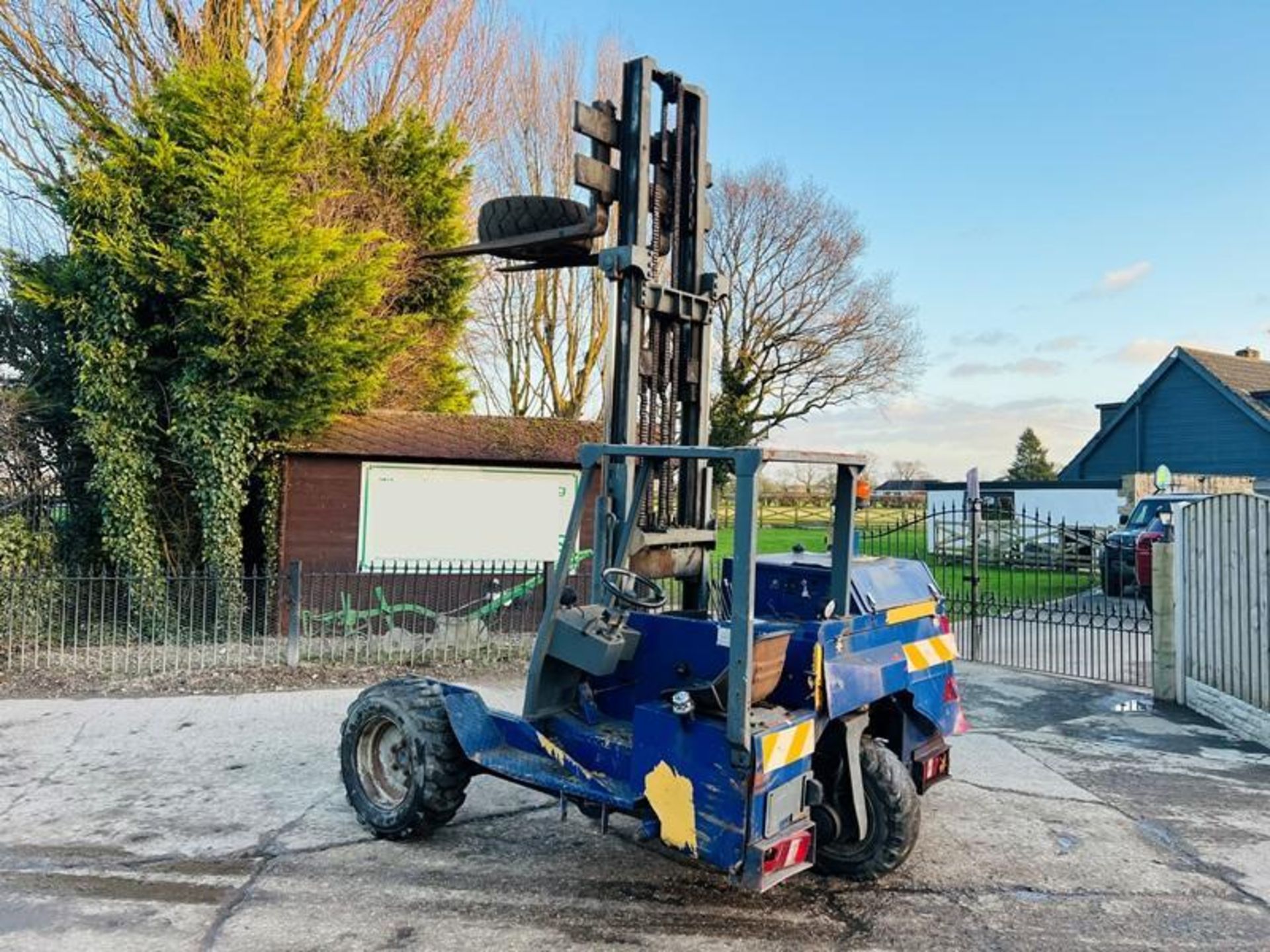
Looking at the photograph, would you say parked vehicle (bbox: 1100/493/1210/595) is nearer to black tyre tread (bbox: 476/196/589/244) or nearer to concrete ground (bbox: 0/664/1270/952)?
concrete ground (bbox: 0/664/1270/952)

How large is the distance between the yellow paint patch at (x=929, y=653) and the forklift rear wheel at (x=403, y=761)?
8.02 ft

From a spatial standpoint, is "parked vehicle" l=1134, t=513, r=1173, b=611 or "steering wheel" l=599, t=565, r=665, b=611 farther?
"parked vehicle" l=1134, t=513, r=1173, b=611

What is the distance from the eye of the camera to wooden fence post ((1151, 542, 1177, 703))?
8.73m

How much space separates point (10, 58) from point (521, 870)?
42.4 feet

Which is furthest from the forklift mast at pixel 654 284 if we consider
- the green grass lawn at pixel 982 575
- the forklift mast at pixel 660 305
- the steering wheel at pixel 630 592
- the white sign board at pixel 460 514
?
the green grass lawn at pixel 982 575

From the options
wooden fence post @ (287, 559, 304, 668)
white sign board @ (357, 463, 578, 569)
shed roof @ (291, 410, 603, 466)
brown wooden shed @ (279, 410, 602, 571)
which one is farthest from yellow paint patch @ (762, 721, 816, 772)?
shed roof @ (291, 410, 603, 466)

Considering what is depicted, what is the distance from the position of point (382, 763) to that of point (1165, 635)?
749cm

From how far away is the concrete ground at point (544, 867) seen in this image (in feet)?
12.9

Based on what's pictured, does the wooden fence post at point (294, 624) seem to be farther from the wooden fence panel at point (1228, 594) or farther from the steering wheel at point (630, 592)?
the wooden fence panel at point (1228, 594)

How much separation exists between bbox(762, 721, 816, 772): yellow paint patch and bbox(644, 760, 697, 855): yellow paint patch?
0.37 metres

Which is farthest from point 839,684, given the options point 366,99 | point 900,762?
point 366,99

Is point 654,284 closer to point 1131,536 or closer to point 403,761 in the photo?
point 403,761

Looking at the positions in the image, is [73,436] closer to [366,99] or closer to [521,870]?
[366,99]

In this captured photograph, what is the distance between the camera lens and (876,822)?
4379mm
